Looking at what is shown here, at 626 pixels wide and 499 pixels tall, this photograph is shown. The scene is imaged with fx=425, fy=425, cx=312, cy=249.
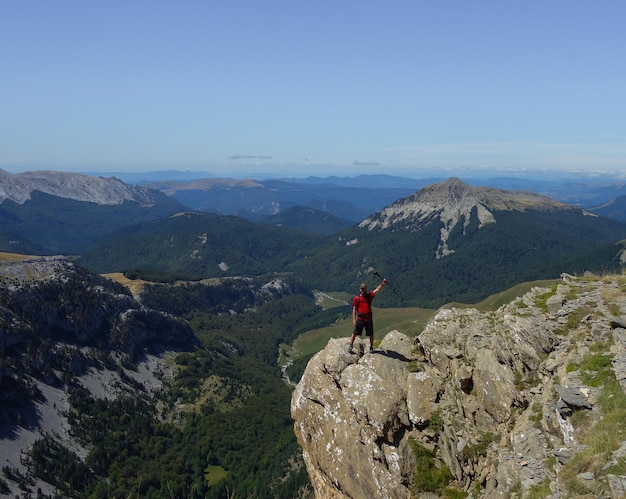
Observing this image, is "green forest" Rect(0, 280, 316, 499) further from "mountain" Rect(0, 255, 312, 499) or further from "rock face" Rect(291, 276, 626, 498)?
"rock face" Rect(291, 276, 626, 498)

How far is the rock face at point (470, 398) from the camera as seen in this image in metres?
21.2

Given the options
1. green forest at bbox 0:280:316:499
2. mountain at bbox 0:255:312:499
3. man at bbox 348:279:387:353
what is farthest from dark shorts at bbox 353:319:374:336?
green forest at bbox 0:280:316:499

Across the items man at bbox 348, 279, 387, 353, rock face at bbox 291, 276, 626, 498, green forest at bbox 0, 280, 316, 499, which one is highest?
man at bbox 348, 279, 387, 353

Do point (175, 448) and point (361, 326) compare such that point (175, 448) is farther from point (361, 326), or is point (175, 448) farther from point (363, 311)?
point (363, 311)

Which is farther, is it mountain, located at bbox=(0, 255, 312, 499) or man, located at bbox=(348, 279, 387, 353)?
mountain, located at bbox=(0, 255, 312, 499)

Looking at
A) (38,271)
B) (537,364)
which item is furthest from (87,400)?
(537,364)

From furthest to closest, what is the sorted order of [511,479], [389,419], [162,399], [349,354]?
[162,399] < [349,354] < [389,419] < [511,479]

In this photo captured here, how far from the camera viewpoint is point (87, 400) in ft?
527

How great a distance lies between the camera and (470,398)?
27906 millimetres

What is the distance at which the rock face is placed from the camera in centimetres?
2123

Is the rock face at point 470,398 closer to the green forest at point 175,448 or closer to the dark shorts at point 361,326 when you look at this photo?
the dark shorts at point 361,326

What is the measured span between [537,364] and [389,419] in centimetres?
1003

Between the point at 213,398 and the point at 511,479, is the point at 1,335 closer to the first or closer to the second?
the point at 213,398

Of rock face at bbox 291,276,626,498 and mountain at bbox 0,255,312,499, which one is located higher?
rock face at bbox 291,276,626,498
